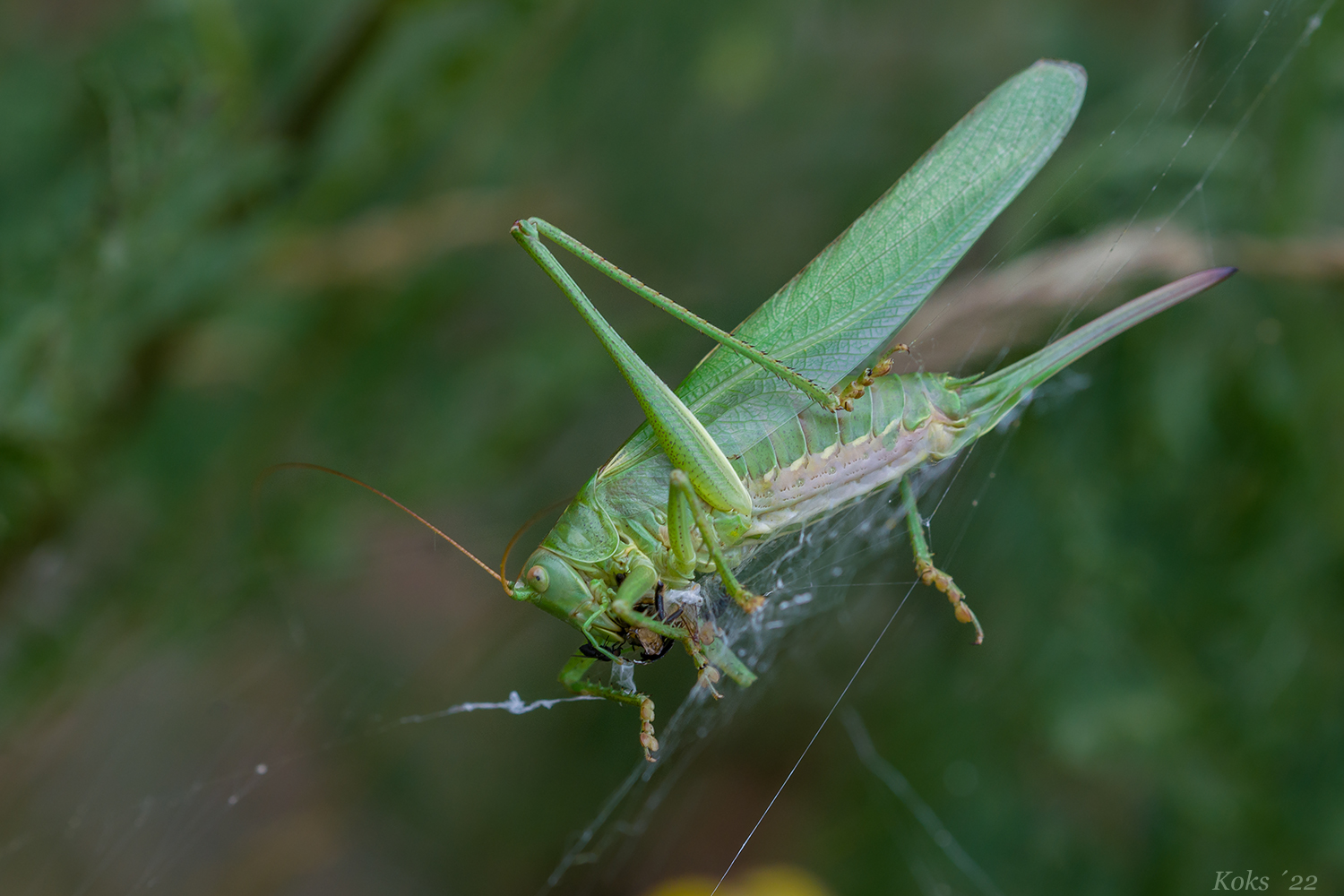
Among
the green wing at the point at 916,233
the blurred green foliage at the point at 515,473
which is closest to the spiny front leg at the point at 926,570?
the green wing at the point at 916,233

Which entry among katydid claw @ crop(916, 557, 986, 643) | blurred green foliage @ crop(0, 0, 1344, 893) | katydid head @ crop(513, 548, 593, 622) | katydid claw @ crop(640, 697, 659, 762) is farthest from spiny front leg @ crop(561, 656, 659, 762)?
blurred green foliage @ crop(0, 0, 1344, 893)

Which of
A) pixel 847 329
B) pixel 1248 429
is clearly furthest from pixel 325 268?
pixel 1248 429

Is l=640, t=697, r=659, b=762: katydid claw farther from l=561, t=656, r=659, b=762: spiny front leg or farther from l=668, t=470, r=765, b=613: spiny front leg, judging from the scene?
l=668, t=470, r=765, b=613: spiny front leg

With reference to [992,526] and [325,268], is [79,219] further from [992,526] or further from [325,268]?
[992,526]

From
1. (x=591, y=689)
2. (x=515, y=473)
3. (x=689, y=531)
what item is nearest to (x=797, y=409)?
(x=689, y=531)

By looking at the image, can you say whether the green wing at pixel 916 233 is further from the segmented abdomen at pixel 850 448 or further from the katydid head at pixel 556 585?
the katydid head at pixel 556 585

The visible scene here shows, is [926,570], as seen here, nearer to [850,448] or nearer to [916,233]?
[850,448]
